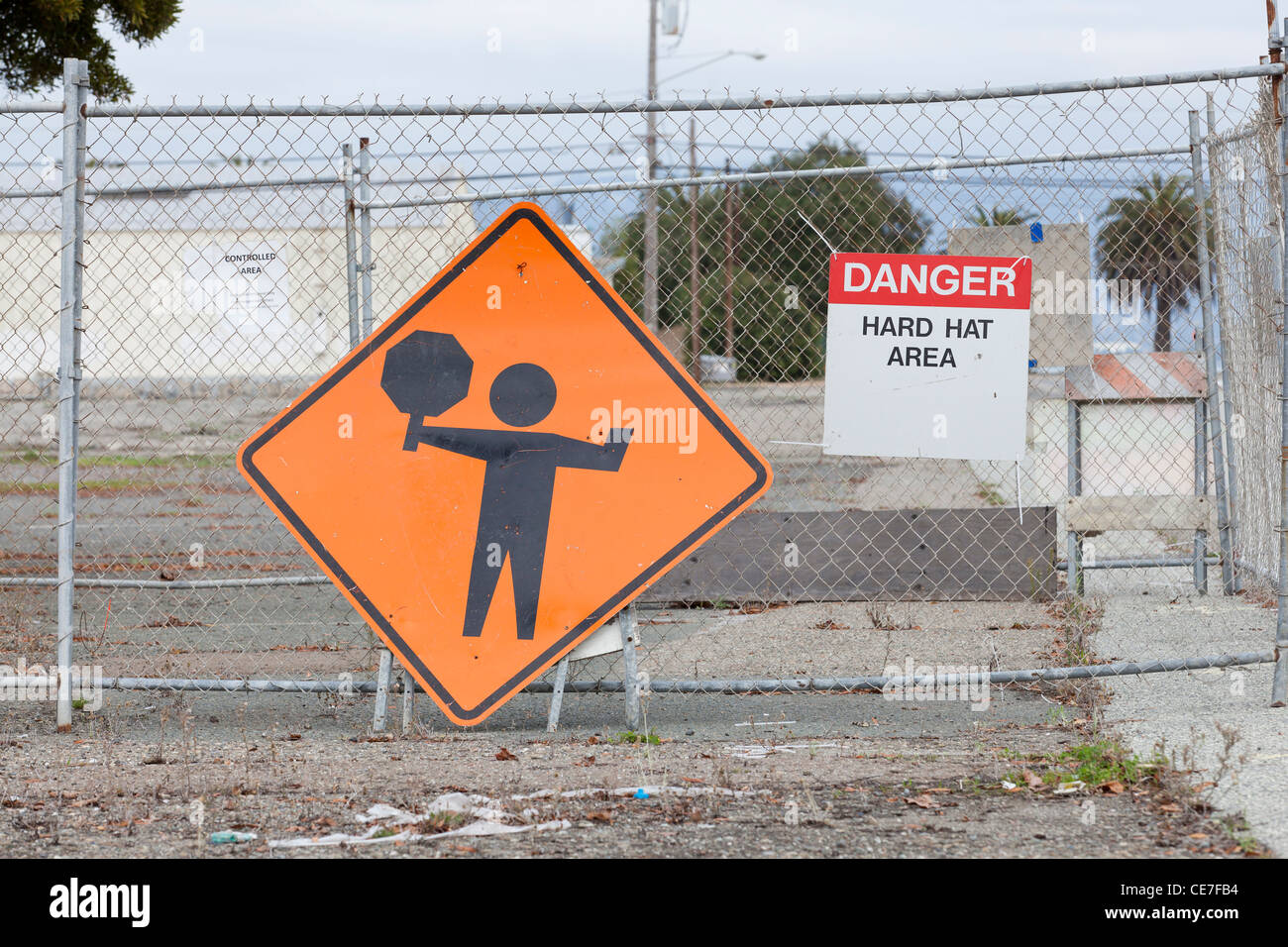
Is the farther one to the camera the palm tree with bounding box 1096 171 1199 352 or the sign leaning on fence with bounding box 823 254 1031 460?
the palm tree with bounding box 1096 171 1199 352

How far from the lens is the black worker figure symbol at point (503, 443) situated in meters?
5.05

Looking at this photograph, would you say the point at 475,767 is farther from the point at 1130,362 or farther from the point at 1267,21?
the point at 1130,362

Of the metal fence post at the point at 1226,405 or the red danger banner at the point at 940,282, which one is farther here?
the metal fence post at the point at 1226,405

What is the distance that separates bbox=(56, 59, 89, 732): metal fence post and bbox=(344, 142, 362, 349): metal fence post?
1151mm

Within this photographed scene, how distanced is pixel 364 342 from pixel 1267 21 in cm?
387

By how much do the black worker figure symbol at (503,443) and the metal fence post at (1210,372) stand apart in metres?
4.34

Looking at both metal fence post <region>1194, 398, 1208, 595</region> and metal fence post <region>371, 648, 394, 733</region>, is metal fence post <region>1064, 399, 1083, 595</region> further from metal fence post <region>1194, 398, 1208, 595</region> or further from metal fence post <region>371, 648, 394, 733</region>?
metal fence post <region>371, 648, 394, 733</region>

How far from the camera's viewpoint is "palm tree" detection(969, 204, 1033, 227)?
6.12 metres

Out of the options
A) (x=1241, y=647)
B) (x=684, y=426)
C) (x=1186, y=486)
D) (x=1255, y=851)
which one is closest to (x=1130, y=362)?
(x=1186, y=486)

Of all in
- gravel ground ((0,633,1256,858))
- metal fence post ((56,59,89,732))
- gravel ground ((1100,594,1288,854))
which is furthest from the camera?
metal fence post ((56,59,89,732))

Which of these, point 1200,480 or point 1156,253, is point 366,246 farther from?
point 1200,480

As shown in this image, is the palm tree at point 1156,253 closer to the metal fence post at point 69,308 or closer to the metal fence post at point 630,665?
the metal fence post at point 630,665

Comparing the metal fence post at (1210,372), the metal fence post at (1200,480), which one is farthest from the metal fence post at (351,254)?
the metal fence post at (1200,480)

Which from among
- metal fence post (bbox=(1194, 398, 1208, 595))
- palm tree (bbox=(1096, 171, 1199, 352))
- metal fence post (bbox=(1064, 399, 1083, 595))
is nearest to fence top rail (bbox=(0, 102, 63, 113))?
palm tree (bbox=(1096, 171, 1199, 352))
